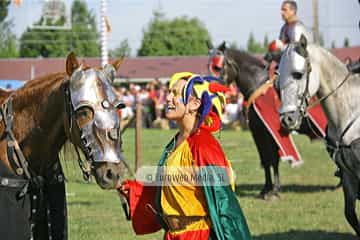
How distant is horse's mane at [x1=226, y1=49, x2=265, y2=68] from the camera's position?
39.0ft

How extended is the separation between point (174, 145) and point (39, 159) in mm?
844

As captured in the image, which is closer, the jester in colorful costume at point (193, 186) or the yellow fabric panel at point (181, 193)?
the jester in colorful costume at point (193, 186)

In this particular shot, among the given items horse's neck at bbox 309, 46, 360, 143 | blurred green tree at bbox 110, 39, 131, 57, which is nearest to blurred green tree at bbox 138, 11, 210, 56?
blurred green tree at bbox 110, 39, 131, 57

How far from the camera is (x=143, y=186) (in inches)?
197

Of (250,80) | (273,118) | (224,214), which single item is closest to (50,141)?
(224,214)

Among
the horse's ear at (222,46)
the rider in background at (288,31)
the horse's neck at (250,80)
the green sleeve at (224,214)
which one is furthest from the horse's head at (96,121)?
the horse's ear at (222,46)

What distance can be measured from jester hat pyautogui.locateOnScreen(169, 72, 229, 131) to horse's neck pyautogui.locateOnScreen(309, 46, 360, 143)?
2666 mm

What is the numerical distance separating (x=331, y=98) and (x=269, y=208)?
3.11 meters

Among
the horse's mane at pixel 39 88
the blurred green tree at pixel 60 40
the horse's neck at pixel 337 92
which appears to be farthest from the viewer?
the blurred green tree at pixel 60 40

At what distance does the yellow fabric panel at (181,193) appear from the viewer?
473 centimetres

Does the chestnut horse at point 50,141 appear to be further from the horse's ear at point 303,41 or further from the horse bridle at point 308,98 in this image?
the horse's ear at point 303,41

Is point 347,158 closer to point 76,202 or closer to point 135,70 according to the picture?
point 76,202

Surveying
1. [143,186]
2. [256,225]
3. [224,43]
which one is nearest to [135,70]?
[224,43]

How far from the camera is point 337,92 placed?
7582 mm
